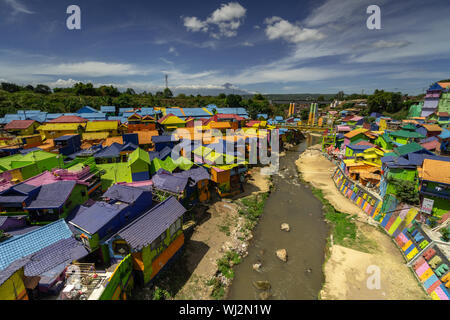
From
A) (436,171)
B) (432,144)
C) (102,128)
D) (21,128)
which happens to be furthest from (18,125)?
(432,144)

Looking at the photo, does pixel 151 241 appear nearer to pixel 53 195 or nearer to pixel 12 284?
pixel 12 284

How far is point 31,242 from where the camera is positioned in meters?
13.0

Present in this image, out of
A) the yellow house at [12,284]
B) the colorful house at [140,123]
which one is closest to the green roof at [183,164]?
the yellow house at [12,284]

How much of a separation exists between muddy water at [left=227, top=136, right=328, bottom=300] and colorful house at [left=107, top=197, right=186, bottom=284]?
5.97 meters

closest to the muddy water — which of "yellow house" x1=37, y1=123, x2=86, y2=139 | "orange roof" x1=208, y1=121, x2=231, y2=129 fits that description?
"orange roof" x1=208, y1=121, x2=231, y2=129

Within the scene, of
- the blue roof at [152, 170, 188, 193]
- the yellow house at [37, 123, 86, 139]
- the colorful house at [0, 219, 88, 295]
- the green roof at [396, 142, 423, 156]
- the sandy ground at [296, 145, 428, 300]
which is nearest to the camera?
the colorful house at [0, 219, 88, 295]

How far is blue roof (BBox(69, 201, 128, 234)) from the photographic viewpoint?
13.4 meters

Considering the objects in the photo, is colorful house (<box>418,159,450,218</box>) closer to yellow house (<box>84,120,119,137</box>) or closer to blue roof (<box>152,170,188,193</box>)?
blue roof (<box>152,170,188,193</box>)

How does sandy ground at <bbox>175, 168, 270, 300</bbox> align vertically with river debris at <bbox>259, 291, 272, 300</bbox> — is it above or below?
above

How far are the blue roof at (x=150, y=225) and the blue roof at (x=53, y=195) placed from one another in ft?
22.4

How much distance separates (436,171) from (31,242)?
3399cm

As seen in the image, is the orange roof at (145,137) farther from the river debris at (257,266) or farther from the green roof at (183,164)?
the river debris at (257,266)
